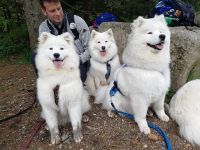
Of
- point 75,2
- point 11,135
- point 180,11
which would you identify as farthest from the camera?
point 75,2

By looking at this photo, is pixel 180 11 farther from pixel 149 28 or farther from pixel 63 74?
pixel 63 74

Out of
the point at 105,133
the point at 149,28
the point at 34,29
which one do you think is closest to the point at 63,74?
the point at 105,133

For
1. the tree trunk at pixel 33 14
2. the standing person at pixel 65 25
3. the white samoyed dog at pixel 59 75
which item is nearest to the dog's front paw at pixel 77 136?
the white samoyed dog at pixel 59 75

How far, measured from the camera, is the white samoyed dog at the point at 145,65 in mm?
3484

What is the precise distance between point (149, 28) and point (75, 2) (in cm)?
311

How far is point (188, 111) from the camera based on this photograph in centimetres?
374

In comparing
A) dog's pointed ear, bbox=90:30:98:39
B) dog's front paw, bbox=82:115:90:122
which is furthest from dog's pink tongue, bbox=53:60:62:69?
dog's pointed ear, bbox=90:30:98:39

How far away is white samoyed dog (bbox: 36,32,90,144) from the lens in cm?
332

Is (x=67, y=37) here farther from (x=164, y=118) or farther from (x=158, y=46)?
(x=164, y=118)

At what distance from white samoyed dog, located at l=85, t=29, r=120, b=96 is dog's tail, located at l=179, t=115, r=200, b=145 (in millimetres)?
1435

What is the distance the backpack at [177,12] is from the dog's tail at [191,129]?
195 cm

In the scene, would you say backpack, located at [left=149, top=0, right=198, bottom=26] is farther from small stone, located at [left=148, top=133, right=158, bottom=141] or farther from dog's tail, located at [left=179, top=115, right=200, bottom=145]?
small stone, located at [left=148, top=133, right=158, bottom=141]

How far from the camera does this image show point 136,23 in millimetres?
3609

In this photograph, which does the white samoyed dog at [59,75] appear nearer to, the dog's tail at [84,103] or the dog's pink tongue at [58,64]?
the dog's pink tongue at [58,64]
